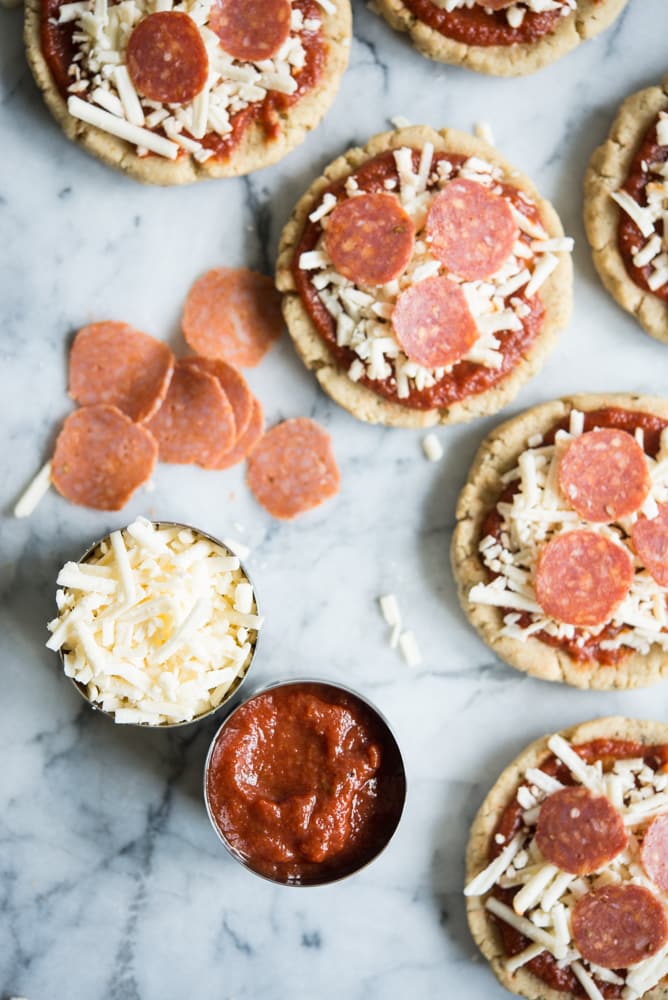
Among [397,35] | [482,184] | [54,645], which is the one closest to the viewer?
[54,645]

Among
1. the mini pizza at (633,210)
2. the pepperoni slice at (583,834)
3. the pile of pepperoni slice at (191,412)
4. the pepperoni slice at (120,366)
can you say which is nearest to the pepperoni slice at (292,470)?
the pile of pepperoni slice at (191,412)

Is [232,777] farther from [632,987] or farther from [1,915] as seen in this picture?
[632,987]

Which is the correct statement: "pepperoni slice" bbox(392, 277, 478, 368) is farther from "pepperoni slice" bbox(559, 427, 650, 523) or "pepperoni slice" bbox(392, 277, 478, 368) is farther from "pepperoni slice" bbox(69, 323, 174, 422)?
"pepperoni slice" bbox(69, 323, 174, 422)

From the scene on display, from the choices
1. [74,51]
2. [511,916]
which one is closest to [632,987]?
[511,916]

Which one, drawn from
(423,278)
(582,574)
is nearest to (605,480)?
(582,574)

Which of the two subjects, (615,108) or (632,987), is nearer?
(632,987)

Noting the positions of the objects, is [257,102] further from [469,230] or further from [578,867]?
[578,867]

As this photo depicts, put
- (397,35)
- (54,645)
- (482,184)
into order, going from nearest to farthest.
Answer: (54,645) < (482,184) < (397,35)

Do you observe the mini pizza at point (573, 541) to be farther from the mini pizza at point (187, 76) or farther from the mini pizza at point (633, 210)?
the mini pizza at point (187, 76)
